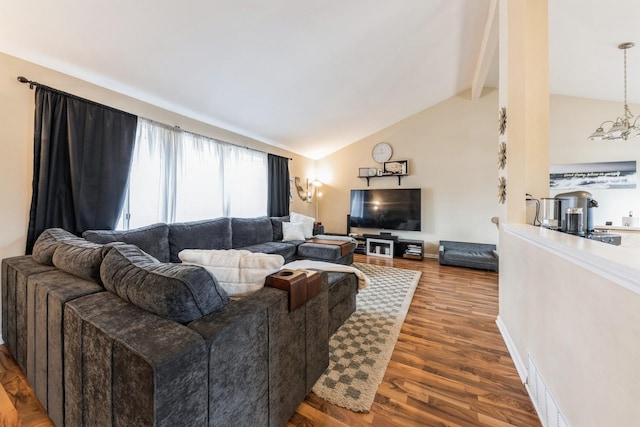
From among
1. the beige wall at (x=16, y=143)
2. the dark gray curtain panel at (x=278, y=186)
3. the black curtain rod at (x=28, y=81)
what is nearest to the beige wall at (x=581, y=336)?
the beige wall at (x=16, y=143)

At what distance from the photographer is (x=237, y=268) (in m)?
1.22

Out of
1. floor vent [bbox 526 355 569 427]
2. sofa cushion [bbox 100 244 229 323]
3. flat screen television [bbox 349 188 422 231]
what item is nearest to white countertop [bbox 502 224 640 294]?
floor vent [bbox 526 355 569 427]

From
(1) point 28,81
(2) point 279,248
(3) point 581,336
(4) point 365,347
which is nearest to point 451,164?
(2) point 279,248

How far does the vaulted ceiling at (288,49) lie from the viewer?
1.88 meters

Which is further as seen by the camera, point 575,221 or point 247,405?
point 575,221

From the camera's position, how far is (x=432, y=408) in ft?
4.41

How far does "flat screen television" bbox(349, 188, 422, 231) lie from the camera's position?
16.3ft

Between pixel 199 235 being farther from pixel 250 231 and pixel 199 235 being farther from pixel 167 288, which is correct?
pixel 167 288

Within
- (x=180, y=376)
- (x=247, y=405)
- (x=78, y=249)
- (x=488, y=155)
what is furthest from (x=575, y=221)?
(x=488, y=155)

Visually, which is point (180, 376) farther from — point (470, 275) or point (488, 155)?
point (488, 155)

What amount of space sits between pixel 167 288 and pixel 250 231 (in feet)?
Answer: 9.31

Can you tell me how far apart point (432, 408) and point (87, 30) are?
3.44 metres

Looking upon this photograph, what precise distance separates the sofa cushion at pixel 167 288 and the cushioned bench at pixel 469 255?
4.13m

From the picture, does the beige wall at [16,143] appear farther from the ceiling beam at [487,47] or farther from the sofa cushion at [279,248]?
the ceiling beam at [487,47]
